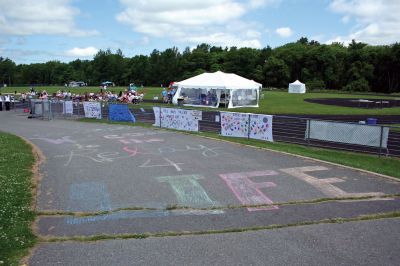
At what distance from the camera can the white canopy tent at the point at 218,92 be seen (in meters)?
38.5

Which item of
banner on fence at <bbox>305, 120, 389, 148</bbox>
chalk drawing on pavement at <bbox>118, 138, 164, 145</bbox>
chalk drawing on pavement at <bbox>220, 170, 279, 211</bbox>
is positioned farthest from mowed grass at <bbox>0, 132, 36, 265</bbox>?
banner on fence at <bbox>305, 120, 389, 148</bbox>

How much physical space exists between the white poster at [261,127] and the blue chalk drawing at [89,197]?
973cm

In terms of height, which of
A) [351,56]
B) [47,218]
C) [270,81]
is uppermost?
[351,56]

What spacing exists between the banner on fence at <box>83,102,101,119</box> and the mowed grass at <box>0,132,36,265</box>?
15500 mm

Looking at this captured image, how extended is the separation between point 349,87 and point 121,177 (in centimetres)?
9167

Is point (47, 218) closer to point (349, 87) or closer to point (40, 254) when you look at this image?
point (40, 254)

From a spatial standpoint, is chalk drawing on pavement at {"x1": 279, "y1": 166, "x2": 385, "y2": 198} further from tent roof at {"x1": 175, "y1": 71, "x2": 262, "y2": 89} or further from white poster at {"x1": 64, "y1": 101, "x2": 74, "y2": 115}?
tent roof at {"x1": 175, "y1": 71, "x2": 262, "y2": 89}

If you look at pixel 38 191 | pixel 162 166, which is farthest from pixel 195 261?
pixel 162 166

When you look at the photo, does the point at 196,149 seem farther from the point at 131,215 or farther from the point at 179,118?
the point at 131,215

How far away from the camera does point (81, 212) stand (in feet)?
25.2

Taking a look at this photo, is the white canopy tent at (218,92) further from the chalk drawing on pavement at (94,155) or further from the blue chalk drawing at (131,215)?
the blue chalk drawing at (131,215)

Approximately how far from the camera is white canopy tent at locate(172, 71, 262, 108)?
38500 millimetres

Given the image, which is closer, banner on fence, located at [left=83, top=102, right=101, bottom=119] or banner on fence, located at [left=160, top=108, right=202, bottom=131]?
banner on fence, located at [left=160, top=108, right=202, bottom=131]

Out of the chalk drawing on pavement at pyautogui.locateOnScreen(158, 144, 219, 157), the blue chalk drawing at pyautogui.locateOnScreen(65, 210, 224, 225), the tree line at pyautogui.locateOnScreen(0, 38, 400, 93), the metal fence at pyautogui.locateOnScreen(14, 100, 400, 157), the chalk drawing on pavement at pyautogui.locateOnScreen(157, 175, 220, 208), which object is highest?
the tree line at pyautogui.locateOnScreen(0, 38, 400, 93)
